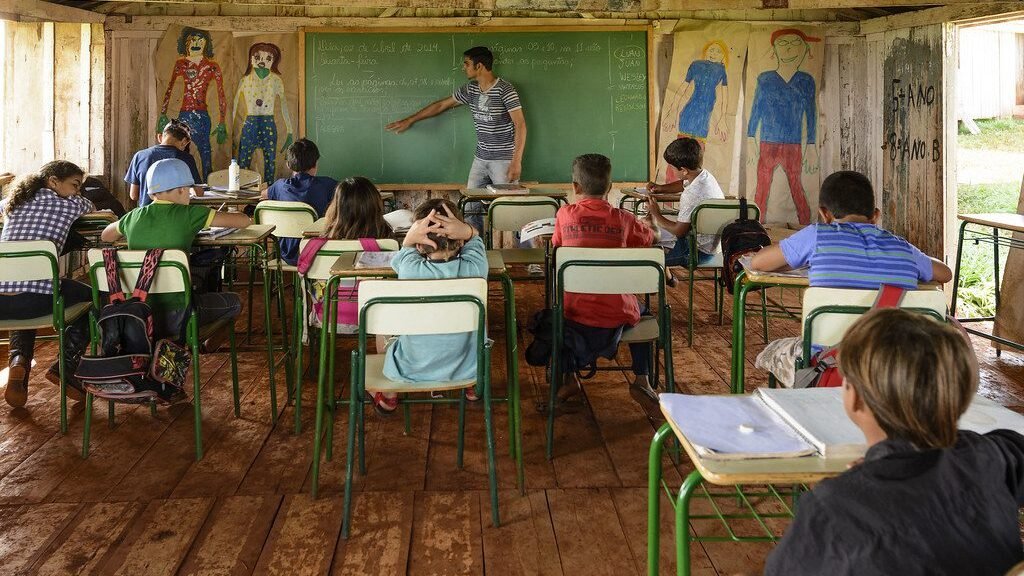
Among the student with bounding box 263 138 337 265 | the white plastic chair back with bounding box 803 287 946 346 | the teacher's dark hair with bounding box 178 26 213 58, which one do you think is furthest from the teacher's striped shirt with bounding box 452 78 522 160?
the white plastic chair back with bounding box 803 287 946 346

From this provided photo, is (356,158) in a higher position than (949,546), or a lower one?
higher

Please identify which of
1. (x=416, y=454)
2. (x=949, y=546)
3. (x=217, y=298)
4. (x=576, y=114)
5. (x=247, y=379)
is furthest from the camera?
(x=576, y=114)

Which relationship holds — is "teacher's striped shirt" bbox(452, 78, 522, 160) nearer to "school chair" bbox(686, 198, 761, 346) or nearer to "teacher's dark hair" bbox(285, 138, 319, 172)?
"teacher's dark hair" bbox(285, 138, 319, 172)

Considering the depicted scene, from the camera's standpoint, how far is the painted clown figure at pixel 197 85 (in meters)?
7.50

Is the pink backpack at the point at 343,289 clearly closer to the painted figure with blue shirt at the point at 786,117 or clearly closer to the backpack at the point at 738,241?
the backpack at the point at 738,241

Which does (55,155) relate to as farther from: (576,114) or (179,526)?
(179,526)

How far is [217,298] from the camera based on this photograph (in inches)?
155

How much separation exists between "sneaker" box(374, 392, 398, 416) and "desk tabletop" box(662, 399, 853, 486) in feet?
7.24

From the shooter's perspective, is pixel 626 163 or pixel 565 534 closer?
pixel 565 534

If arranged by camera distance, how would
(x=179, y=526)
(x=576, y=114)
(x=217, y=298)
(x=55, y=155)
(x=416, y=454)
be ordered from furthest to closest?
(x=576, y=114)
(x=55, y=155)
(x=217, y=298)
(x=416, y=454)
(x=179, y=526)

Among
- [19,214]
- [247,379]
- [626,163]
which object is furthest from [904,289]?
[626,163]

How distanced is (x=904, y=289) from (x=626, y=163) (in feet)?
17.3

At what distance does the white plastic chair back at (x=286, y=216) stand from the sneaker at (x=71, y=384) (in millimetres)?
1234

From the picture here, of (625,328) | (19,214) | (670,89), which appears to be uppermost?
(670,89)
